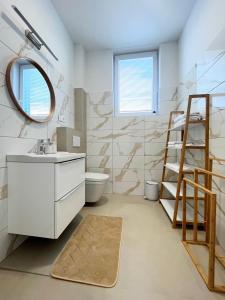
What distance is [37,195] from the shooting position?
3.84 feet

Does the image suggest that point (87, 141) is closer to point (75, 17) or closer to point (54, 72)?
point (54, 72)

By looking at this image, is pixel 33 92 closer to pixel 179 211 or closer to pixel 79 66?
pixel 79 66

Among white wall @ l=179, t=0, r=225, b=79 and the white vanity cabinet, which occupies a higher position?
white wall @ l=179, t=0, r=225, b=79

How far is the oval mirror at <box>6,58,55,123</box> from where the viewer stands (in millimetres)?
1284

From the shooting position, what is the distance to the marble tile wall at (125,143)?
263cm

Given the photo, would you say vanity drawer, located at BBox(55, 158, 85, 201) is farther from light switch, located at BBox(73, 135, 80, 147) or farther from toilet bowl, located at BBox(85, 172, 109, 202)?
light switch, located at BBox(73, 135, 80, 147)

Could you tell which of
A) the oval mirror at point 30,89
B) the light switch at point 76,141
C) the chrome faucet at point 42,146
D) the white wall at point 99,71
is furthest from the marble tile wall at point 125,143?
the chrome faucet at point 42,146

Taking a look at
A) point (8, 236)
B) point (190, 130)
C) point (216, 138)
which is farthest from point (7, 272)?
point (190, 130)

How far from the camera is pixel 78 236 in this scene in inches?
59.3

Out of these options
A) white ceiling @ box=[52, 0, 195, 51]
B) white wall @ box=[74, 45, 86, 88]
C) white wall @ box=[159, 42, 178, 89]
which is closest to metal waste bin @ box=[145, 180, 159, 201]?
white wall @ box=[159, 42, 178, 89]

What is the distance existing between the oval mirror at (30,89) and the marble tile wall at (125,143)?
1024mm

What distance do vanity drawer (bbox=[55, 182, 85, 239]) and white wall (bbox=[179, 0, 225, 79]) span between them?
6.08ft

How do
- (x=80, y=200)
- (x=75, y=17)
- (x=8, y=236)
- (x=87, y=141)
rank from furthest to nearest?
(x=87, y=141) < (x=75, y=17) < (x=80, y=200) < (x=8, y=236)

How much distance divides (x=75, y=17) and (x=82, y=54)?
1.95ft
